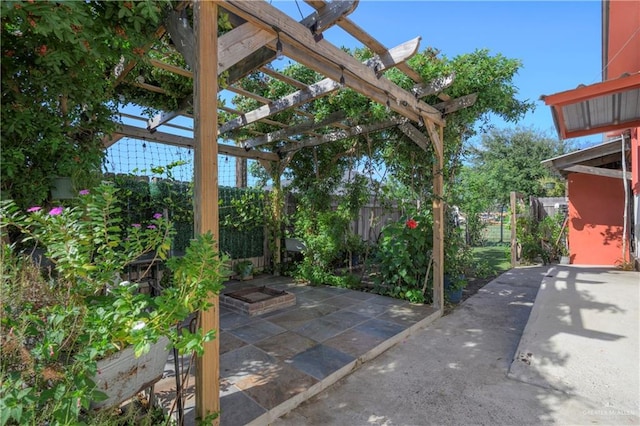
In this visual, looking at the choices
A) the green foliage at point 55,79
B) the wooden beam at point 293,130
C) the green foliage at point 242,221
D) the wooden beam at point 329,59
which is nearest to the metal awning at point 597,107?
the wooden beam at point 329,59

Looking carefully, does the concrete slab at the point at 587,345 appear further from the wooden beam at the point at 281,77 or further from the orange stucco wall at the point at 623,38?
the orange stucco wall at the point at 623,38

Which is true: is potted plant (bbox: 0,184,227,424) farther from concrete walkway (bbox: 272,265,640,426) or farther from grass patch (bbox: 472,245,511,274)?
grass patch (bbox: 472,245,511,274)

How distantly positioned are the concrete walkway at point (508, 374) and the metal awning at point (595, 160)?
323cm

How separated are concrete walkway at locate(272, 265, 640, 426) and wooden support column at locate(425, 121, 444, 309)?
15.1 inches

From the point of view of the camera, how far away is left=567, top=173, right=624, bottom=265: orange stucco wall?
6.39m

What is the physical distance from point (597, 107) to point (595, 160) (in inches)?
166

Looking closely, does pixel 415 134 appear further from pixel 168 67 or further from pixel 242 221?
pixel 242 221

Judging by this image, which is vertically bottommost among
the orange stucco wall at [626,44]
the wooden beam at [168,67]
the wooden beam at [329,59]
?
the wooden beam at [329,59]

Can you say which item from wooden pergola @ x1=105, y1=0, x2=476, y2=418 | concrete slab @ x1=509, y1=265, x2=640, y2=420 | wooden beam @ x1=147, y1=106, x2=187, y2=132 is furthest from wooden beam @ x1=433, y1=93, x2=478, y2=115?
wooden beam @ x1=147, y1=106, x2=187, y2=132

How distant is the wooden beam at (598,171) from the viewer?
573cm

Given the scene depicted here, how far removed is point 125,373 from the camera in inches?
50.3

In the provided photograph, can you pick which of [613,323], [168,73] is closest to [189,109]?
[168,73]

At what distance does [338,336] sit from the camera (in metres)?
3.15

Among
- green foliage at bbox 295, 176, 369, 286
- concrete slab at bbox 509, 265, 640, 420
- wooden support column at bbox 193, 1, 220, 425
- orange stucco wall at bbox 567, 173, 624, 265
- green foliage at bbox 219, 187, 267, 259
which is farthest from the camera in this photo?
orange stucco wall at bbox 567, 173, 624, 265
